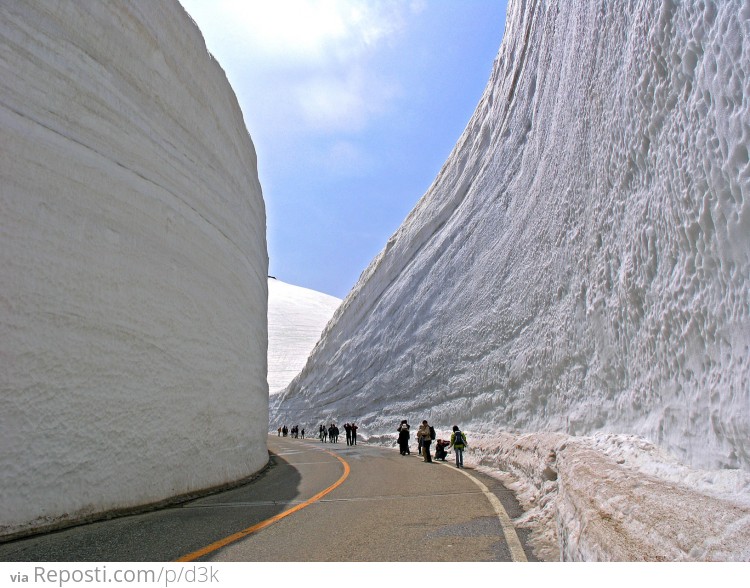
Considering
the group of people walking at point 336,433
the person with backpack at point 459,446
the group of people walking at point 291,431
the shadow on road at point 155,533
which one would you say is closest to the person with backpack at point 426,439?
the person with backpack at point 459,446

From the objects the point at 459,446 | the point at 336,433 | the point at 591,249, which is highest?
the point at 591,249

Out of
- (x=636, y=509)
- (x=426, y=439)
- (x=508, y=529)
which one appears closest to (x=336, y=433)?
(x=426, y=439)

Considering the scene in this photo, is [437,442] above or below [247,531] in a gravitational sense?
above

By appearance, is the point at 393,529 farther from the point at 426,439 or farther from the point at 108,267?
the point at 426,439

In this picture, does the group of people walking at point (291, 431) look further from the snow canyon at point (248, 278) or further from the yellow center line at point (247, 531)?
the yellow center line at point (247, 531)

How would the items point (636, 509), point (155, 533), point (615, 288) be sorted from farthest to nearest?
point (615, 288) → point (155, 533) → point (636, 509)

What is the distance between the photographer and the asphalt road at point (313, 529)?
17.1 feet

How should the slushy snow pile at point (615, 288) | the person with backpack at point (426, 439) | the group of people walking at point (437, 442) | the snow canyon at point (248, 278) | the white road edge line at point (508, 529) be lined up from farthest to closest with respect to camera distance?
the person with backpack at point (426, 439) < the group of people walking at point (437, 442) < the white road edge line at point (508, 529) < the snow canyon at point (248, 278) < the slushy snow pile at point (615, 288)

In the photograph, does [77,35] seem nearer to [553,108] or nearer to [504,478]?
[504,478]

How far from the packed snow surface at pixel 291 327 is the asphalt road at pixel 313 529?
37559 mm

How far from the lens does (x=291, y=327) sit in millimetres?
77875

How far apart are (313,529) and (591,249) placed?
6847 mm

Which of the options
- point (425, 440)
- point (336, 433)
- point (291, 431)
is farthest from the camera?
point (291, 431)

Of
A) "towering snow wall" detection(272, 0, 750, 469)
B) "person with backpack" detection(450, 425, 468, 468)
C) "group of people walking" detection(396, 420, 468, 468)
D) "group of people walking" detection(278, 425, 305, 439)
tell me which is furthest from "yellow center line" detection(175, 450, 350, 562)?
"group of people walking" detection(278, 425, 305, 439)
